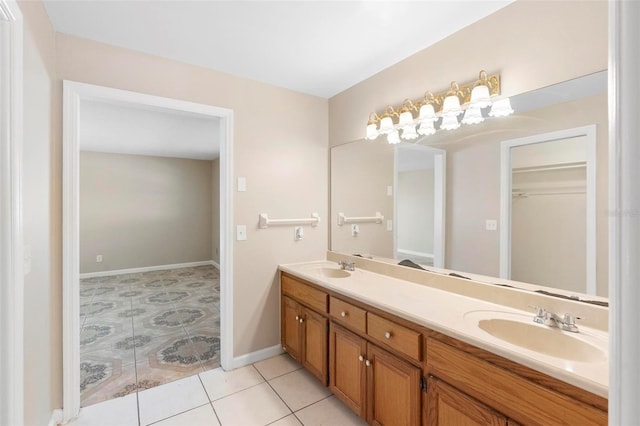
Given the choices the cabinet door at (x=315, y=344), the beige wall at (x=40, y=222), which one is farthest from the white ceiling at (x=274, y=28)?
the cabinet door at (x=315, y=344)

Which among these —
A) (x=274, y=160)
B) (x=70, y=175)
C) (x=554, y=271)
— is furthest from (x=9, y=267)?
(x=554, y=271)

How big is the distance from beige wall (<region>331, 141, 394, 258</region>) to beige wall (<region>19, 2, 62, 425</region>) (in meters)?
2.05

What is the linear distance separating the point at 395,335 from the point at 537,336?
625mm

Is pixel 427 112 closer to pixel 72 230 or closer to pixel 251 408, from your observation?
pixel 251 408

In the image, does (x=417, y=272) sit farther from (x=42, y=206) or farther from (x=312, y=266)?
(x=42, y=206)

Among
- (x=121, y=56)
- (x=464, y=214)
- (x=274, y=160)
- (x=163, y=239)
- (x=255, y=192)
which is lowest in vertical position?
(x=163, y=239)

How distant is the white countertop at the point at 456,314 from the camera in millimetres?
972

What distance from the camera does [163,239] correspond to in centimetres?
616

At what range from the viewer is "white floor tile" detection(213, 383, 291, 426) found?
1.87 m

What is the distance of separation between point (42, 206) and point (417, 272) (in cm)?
225

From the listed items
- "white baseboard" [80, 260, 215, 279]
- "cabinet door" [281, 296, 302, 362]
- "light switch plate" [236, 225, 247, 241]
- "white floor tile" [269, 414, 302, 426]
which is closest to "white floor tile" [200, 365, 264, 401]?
"cabinet door" [281, 296, 302, 362]

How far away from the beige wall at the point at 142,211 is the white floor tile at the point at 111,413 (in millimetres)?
4420

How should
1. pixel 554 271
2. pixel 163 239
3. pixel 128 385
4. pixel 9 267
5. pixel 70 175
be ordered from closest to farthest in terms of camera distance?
pixel 9 267, pixel 554 271, pixel 70 175, pixel 128 385, pixel 163 239

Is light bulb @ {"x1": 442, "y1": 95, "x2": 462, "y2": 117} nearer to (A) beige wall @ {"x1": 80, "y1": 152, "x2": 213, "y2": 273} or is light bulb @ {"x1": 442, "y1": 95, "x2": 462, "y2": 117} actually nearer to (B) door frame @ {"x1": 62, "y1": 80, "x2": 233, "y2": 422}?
(B) door frame @ {"x1": 62, "y1": 80, "x2": 233, "y2": 422}
